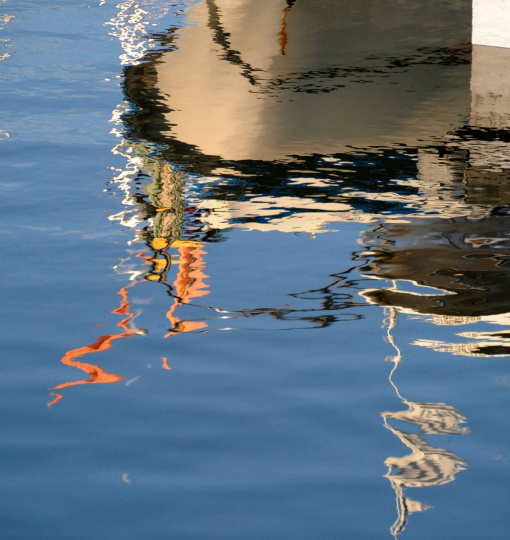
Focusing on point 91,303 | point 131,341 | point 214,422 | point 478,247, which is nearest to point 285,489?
point 214,422

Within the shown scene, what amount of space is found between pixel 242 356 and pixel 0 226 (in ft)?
8.25

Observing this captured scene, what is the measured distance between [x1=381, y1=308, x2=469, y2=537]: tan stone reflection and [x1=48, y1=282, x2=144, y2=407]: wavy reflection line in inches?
49.6

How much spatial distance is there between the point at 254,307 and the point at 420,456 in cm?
161

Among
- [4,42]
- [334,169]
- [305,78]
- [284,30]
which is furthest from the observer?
[284,30]

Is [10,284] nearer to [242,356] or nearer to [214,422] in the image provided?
[242,356]

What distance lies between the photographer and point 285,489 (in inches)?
130

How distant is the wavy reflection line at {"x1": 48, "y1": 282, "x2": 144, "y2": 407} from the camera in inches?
161

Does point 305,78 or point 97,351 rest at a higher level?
point 305,78

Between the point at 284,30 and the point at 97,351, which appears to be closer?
the point at 97,351

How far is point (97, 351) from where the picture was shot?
14.3 feet

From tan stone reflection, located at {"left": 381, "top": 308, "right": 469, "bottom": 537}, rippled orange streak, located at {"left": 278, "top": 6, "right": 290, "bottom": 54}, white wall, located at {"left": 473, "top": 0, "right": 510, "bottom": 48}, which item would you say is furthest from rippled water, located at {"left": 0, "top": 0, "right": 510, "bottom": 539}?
white wall, located at {"left": 473, "top": 0, "right": 510, "bottom": 48}

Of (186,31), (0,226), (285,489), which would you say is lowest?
(285,489)

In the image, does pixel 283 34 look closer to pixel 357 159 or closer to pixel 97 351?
pixel 357 159

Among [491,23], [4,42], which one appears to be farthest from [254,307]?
[491,23]
